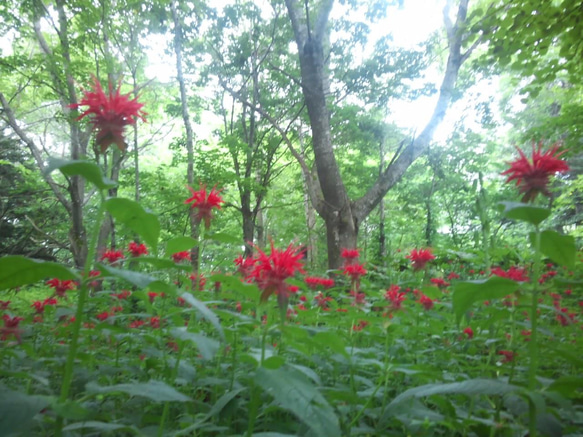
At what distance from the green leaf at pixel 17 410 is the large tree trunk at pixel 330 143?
5945mm

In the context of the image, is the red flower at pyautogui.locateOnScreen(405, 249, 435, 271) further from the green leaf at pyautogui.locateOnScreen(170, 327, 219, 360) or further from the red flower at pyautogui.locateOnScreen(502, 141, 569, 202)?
the green leaf at pyautogui.locateOnScreen(170, 327, 219, 360)

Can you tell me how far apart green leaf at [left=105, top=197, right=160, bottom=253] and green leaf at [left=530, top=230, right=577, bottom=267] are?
3.57 feet

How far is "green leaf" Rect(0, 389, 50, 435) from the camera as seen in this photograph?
2.50 feet

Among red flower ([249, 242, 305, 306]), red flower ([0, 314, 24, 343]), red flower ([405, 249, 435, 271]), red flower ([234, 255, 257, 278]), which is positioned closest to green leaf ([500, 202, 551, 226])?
red flower ([249, 242, 305, 306])

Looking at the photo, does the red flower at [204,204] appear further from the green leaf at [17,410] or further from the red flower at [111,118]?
the green leaf at [17,410]

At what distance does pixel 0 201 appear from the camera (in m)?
10.3

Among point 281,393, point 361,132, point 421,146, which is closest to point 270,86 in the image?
point 361,132

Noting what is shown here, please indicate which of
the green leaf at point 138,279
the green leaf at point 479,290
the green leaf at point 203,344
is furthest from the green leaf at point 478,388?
the green leaf at point 138,279

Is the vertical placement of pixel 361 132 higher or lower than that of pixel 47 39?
lower

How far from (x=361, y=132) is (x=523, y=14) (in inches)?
253

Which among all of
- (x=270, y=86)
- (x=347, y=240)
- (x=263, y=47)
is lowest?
(x=347, y=240)

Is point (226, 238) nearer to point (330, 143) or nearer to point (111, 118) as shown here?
point (111, 118)

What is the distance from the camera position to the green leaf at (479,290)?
40.9 inches

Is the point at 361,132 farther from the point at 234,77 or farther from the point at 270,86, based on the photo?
the point at 234,77
